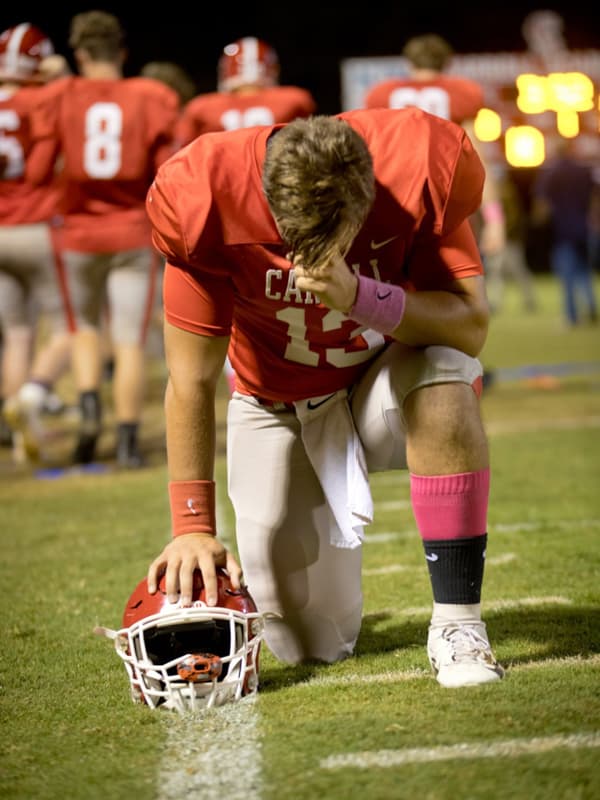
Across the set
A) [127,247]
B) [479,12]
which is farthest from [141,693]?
[479,12]

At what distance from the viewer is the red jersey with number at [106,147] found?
16.2ft

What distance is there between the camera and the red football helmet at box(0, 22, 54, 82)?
16.8 ft

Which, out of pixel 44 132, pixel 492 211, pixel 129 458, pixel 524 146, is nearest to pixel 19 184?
pixel 44 132

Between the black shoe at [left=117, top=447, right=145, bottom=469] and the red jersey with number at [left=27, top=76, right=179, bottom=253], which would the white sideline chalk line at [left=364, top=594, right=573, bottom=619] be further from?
the red jersey with number at [left=27, top=76, right=179, bottom=253]

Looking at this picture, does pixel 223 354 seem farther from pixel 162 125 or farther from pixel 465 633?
pixel 162 125

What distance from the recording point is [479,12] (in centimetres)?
1877

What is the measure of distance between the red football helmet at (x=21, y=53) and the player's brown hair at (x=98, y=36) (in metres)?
0.22

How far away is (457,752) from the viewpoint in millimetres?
1783

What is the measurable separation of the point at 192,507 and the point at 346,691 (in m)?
0.43

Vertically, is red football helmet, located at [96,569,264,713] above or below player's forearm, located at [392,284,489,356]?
below

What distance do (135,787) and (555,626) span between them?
1089 mm

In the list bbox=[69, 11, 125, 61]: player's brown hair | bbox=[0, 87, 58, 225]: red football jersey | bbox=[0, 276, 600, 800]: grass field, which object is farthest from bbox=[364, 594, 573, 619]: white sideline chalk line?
bbox=[69, 11, 125, 61]: player's brown hair

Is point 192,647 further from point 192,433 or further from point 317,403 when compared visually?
point 317,403

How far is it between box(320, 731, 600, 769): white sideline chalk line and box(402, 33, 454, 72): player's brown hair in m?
4.54
